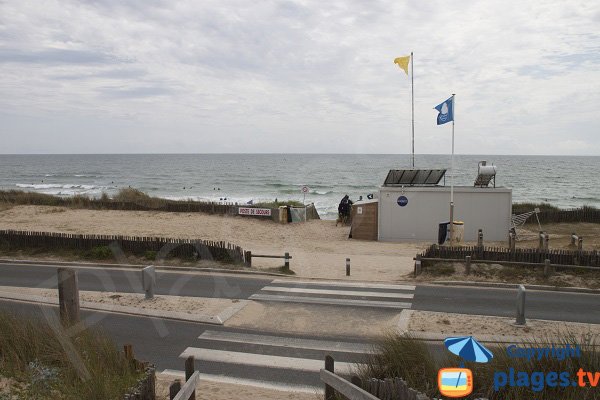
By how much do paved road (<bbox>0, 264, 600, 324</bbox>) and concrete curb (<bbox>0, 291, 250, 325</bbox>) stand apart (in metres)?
1.46

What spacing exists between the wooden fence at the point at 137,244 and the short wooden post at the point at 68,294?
911 cm

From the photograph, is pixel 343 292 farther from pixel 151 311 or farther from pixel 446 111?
pixel 446 111

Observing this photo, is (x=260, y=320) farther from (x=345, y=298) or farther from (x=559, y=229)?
(x=559, y=229)

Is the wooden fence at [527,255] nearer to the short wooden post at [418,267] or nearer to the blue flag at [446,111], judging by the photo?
the short wooden post at [418,267]

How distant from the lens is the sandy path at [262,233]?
19.8 metres

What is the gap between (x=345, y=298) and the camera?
47.5ft

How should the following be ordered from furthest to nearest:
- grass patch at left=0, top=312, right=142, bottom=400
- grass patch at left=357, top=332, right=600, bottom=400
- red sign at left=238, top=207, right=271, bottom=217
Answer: red sign at left=238, top=207, right=271, bottom=217, grass patch at left=0, top=312, right=142, bottom=400, grass patch at left=357, top=332, right=600, bottom=400

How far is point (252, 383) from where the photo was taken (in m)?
8.94

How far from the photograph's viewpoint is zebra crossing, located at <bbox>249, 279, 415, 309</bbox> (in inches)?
552

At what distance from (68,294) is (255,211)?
939 inches

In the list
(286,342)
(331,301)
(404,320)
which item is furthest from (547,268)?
(286,342)

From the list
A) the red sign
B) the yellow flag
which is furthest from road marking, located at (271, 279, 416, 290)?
the red sign

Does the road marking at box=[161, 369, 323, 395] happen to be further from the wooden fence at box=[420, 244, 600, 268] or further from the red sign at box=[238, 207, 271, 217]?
the red sign at box=[238, 207, 271, 217]

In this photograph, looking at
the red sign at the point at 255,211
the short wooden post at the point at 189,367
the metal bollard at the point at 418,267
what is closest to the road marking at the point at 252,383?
the short wooden post at the point at 189,367
